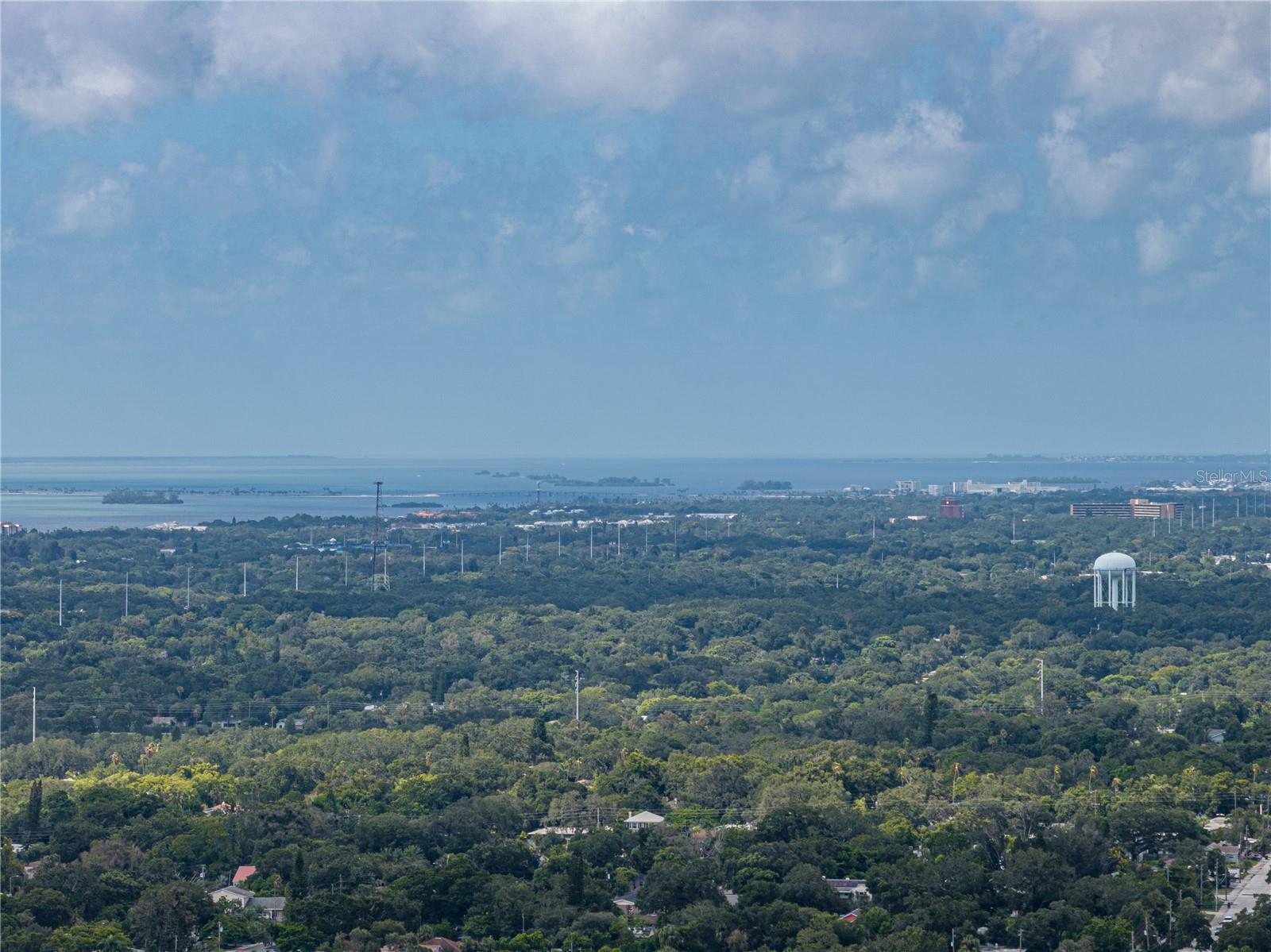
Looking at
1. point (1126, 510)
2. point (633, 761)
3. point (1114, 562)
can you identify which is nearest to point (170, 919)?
point (633, 761)

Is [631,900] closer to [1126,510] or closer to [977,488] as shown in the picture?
[1126,510]

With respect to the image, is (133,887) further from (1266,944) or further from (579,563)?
(579,563)

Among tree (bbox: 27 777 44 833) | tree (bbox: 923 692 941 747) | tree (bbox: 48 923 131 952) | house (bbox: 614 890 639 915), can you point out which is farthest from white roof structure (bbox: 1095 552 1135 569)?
tree (bbox: 48 923 131 952)

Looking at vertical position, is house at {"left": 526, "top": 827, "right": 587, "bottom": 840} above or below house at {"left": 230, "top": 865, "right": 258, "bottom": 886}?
above

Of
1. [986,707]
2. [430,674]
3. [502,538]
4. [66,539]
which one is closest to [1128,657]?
[986,707]

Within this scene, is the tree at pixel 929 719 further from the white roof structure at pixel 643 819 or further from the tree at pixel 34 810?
the tree at pixel 34 810

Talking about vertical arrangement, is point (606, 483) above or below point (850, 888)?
above

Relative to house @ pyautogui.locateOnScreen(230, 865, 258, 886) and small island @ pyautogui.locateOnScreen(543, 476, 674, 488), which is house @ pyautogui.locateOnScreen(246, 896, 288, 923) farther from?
small island @ pyautogui.locateOnScreen(543, 476, 674, 488)
